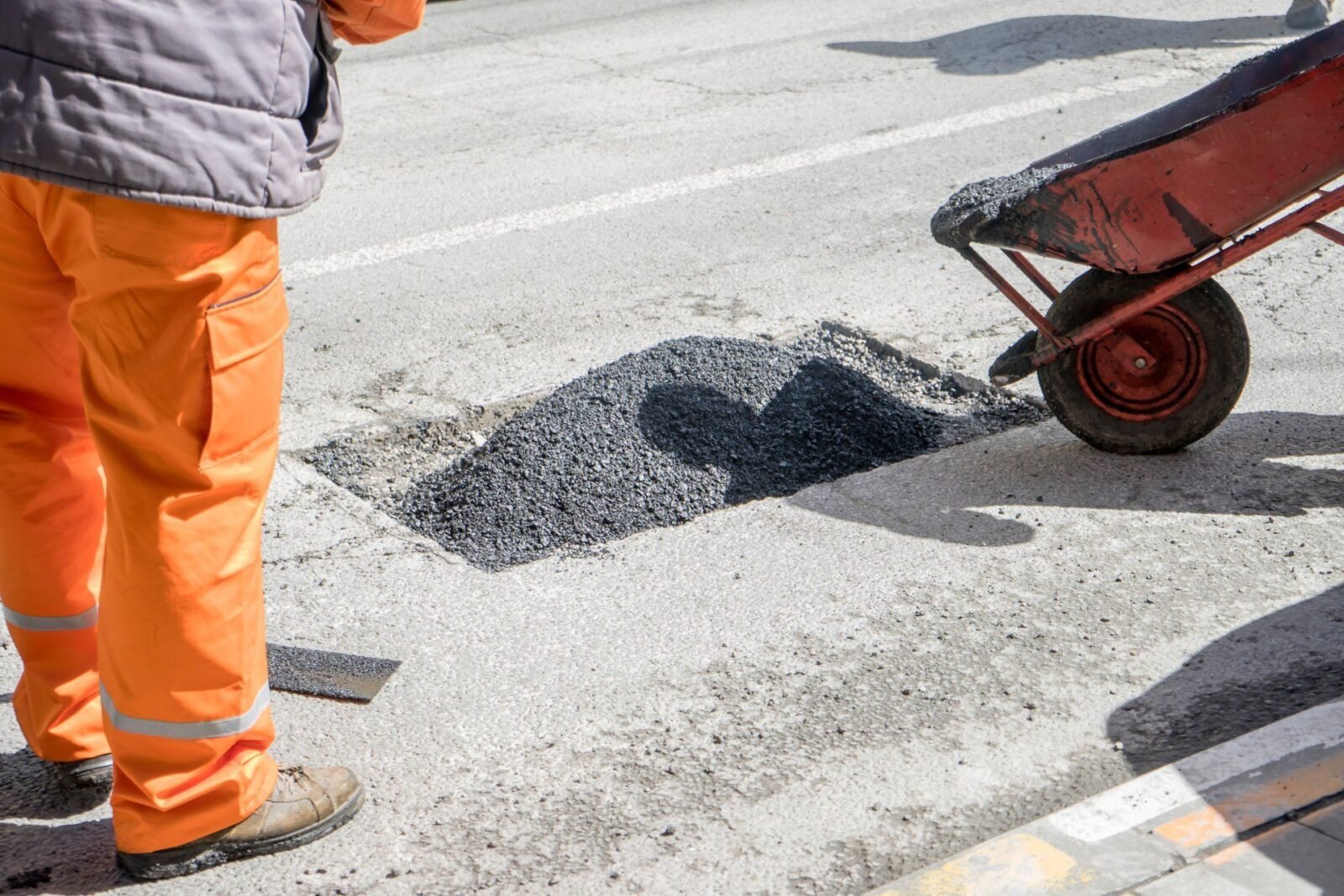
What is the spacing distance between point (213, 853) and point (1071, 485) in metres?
2.67

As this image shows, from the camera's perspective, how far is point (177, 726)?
2.55m

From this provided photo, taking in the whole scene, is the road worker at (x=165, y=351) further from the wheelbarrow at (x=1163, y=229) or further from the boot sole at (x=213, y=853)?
the wheelbarrow at (x=1163, y=229)

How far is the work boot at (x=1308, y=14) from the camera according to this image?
34.2 feet

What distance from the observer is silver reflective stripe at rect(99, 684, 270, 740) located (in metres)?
2.55

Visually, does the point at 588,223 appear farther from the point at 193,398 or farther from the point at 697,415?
the point at 193,398

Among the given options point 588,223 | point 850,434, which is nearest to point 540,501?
point 850,434

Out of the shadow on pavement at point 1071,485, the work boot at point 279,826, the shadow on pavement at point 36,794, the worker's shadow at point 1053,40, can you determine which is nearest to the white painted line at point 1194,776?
the shadow on pavement at point 1071,485

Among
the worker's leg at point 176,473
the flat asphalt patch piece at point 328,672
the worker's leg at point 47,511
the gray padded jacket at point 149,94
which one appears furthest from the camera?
the flat asphalt patch piece at point 328,672

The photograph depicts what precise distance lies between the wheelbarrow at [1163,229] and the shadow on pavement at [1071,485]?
0.11m

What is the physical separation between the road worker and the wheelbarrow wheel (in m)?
2.51

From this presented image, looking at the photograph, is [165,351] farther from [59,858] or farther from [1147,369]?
[1147,369]

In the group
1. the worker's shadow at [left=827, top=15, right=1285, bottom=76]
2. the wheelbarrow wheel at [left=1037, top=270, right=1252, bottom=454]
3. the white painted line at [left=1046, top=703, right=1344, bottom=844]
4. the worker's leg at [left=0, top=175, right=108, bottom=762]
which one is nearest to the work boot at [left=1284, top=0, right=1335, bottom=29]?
the worker's shadow at [left=827, top=15, right=1285, bottom=76]

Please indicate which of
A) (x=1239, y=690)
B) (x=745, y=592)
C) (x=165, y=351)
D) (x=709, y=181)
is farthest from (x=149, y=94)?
(x=709, y=181)

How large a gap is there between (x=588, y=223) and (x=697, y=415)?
2.49 metres
